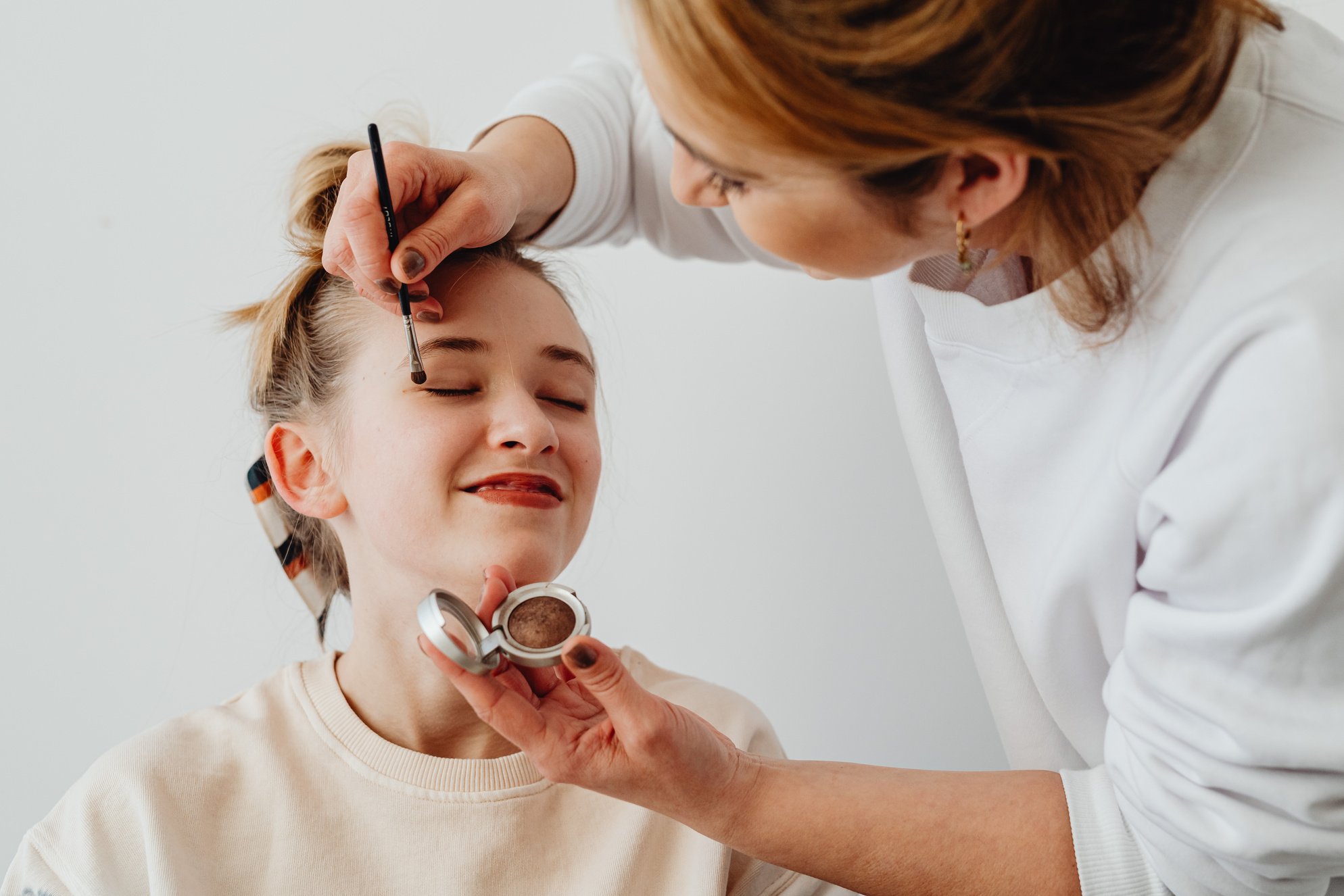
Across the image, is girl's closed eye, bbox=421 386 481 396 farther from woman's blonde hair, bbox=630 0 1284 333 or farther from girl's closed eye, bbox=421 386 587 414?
woman's blonde hair, bbox=630 0 1284 333

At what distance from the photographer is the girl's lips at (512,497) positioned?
143 cm

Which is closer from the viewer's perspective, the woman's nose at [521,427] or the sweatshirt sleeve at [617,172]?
the woman's nose at [521,427]

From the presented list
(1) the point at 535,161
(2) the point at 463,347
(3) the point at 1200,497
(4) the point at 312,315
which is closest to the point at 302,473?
(4) the point at 312,315

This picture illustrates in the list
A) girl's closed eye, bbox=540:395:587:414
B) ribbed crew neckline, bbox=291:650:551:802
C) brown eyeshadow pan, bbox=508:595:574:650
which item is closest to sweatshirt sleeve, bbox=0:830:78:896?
ribbed crew neckline, bbox=291:650:551:802

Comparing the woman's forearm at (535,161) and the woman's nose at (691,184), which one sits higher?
the woman's forearm at (535,161)

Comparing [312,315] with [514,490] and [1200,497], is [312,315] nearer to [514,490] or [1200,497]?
[514,490]

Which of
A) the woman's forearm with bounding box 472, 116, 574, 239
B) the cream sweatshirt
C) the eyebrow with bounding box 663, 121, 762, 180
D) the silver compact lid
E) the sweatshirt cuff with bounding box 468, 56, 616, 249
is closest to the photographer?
the eyebrow with bounding box 663, 121, 762, 180

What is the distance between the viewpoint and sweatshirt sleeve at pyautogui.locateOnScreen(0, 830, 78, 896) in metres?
1.33

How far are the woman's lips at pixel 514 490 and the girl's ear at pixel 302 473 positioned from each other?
0.24 meters

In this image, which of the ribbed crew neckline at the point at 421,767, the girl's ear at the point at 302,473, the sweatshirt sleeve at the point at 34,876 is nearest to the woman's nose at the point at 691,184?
the girl's ear at the point at 302,473

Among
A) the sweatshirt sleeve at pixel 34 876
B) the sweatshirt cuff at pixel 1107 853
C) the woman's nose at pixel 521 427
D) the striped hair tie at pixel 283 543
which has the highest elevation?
the woman's nose at pixel 521 427

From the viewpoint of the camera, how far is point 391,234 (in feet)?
4.21

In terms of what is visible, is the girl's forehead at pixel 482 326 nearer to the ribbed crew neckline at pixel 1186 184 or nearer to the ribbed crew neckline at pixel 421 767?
the ribbed crew neckline at pixel 421 767

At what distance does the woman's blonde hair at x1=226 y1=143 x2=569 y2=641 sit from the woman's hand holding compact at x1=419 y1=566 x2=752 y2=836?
556mm
